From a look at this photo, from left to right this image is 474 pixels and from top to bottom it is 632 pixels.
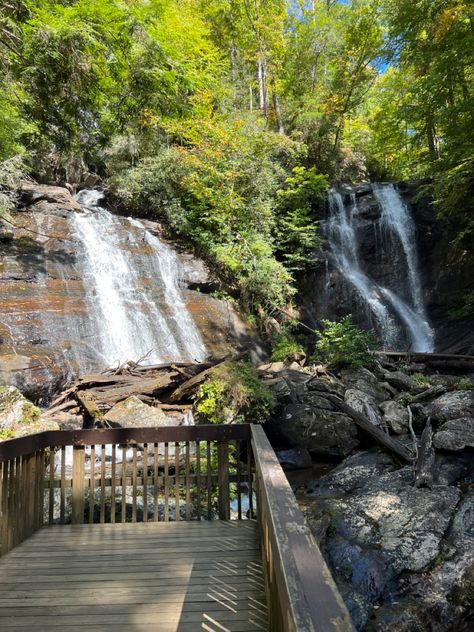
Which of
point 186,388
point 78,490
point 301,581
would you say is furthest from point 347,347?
point 301,581

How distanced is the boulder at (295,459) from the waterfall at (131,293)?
15.1 feet

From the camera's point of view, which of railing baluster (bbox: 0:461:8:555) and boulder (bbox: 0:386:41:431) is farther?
boulder (bbox: 0:386:41:431)

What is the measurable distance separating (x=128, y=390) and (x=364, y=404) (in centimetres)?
519

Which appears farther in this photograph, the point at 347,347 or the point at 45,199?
the point at 45,199

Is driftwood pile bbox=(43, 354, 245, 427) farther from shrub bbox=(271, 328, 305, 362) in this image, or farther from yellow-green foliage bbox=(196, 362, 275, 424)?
shrub bbox=(271, 328, 305, 362)

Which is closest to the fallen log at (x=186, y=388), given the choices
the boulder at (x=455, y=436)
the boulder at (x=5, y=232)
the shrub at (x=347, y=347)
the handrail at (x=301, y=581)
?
the shrub at (x=347, y=347)

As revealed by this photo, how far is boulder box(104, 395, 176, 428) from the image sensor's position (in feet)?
25.8

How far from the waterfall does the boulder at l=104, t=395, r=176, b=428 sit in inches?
98.9

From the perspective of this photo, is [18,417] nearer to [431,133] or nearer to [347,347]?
[347,347]

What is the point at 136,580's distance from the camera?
9.44 feet

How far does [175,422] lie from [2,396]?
3297 millimetres

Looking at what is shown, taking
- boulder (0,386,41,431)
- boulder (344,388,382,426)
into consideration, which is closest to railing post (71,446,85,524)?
boulder (0,386,41,431)

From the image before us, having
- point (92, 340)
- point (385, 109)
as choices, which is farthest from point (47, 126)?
point (385, 109)

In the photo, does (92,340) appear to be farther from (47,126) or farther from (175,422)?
(47,126)
